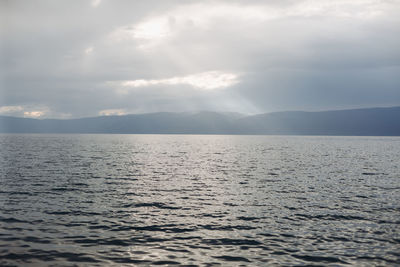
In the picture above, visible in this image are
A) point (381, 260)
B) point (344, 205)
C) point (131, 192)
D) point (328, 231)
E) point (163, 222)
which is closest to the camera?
point (381, 260)

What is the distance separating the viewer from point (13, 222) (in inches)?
945

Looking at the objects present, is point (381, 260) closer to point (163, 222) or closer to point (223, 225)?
point (223, 225)

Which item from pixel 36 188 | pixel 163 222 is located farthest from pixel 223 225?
pixel 36 188

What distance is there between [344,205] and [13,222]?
1172 inches

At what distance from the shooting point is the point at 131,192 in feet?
123

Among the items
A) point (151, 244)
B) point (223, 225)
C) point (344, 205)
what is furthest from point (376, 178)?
point (151, 244)

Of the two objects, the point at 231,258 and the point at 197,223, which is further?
the point at 197,223

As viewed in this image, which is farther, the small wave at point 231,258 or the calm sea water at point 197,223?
the calm sea water at point 197,223

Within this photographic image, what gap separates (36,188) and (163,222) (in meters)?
22.0

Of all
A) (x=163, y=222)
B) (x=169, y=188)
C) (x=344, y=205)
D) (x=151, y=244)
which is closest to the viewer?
(x=151, y=244)

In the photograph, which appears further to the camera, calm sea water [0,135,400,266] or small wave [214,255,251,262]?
calm sea water [0,135,400,266]

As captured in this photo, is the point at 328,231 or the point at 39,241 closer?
the point at 39,241

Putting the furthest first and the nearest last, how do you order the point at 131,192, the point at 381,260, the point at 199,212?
the point at 131,192 < the point at 199,212 < the point at 381,260

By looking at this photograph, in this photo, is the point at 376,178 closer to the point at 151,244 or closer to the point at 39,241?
the point at 151,244
